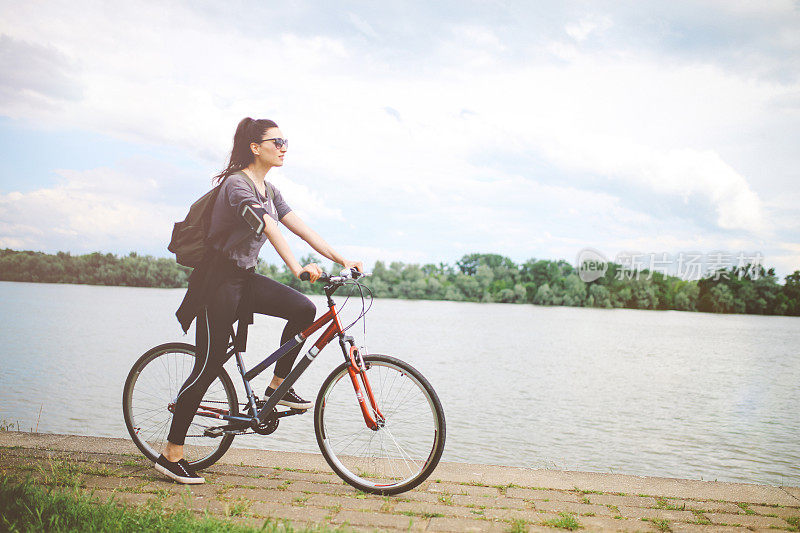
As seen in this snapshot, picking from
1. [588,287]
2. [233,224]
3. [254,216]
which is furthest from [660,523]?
[588,287]

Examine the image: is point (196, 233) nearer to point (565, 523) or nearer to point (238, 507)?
point (238, 507)

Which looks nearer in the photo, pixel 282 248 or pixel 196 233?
pixel 282 248

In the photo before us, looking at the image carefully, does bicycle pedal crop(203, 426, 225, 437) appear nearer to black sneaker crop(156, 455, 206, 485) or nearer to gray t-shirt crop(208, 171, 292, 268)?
black sneaker crop(156, 455, 206, 485)

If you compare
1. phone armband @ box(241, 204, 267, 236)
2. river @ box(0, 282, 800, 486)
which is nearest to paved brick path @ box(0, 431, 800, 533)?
phone armband @ box(241, 204, 267, 236)

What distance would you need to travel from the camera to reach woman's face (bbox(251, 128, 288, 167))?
405 cm

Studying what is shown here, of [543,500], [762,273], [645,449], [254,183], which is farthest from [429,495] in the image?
[762,273]

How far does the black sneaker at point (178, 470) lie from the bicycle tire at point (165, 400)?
0.19m

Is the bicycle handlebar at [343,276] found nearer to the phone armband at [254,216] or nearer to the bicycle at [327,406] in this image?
the bicycle at [327,406]

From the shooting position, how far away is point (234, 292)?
13.1 ft

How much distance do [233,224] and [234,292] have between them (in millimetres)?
434

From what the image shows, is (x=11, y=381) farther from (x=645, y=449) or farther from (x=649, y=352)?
(x=649, y=352)

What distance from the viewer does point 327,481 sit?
13.0 feet

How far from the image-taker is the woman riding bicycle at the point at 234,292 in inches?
155

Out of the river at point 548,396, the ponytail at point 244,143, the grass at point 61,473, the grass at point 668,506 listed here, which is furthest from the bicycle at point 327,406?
the river at point 548,396
